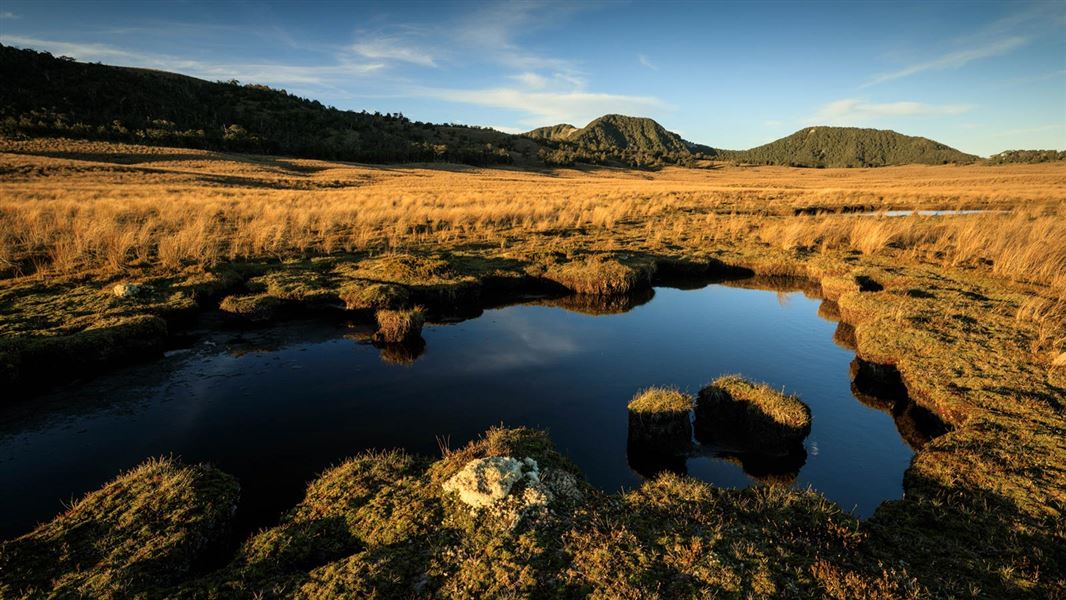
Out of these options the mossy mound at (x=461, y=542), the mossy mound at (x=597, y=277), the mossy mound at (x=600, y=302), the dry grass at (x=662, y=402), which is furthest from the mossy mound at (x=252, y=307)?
the dry grass at (x=662, y=402)

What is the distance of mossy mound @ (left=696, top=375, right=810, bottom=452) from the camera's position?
25.2 ft

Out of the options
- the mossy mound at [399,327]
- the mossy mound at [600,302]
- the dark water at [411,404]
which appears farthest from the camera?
the mossy mound at [600,302]

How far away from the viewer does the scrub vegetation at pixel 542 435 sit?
14.2 ft

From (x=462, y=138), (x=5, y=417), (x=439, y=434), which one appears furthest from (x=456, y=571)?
(x=462, y=138)

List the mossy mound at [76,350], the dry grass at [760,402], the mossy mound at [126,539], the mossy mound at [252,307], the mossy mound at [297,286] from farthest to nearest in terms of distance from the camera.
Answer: the mossy mound at [297,286], the mossy mound at [252,307], the mossy mound at [76,350], the dry grass at [760,402], the mossy mound at [126,539]

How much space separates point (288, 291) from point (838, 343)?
47.7ft

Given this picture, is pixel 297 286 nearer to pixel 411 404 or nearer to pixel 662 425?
pixel 411 404

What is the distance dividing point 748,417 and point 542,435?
3.63 metres

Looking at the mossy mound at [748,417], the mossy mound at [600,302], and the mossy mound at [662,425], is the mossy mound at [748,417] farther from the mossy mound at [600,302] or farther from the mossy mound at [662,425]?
the mossy mound at [600,302]

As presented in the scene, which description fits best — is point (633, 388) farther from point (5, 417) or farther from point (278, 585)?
point (5, 417)

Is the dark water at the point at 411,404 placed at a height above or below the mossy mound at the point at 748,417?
below

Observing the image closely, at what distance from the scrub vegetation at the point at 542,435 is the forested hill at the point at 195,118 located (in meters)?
53.8

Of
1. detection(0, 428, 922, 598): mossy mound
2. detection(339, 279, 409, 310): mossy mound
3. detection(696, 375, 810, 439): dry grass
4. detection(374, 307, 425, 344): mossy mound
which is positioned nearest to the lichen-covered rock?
detection(0, 428, 922, 598): mossy mound

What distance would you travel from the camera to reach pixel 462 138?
4299 inches
